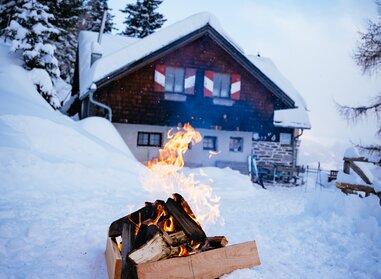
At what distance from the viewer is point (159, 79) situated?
45.0ft

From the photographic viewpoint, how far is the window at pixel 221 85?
1480 centimetres

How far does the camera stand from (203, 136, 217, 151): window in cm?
1542

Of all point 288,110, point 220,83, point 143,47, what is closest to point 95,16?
point 143,47

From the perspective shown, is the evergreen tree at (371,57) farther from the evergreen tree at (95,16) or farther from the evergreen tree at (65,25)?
the evergreen tree at (95,16)

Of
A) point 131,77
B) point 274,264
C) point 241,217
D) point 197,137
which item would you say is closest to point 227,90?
point 197,137

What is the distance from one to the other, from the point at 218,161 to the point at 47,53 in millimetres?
9785

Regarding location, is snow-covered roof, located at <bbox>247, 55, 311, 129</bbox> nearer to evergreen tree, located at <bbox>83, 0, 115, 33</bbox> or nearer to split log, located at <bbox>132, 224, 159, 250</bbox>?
split log, located at <bbox>132, 224, 159, 250</bbox>

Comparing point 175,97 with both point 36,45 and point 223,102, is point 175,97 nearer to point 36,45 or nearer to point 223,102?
point 223,102

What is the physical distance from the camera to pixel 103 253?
3.71 meters

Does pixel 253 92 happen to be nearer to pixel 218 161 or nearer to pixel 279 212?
pixel 218 161

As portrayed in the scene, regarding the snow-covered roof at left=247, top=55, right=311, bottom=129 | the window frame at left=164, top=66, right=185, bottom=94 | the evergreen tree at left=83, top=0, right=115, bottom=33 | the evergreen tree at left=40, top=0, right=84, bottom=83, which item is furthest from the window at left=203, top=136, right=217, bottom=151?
the evergreen tree at left=83, top=0, right=115, bottom=33

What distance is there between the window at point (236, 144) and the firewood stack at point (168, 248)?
12.5 m

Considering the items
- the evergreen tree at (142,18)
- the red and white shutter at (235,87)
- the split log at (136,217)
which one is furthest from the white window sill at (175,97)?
the evergreen tree at (142,18)

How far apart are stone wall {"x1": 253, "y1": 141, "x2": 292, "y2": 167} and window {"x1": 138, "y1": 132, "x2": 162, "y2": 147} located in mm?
5682
